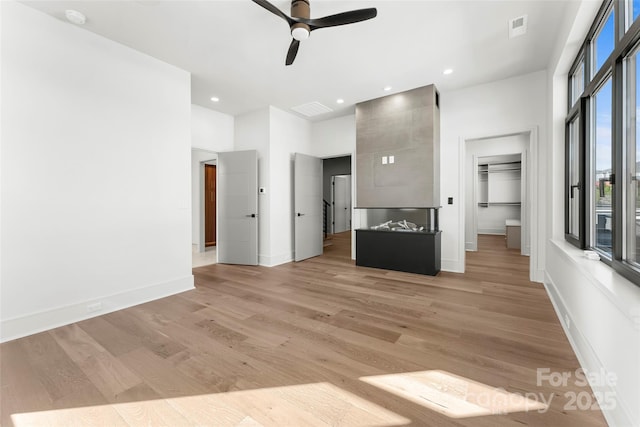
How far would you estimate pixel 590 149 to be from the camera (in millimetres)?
2430

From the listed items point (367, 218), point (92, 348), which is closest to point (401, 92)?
point (367, 218)

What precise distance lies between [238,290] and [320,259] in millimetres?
2279

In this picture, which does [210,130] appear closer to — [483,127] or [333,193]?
[483,127]

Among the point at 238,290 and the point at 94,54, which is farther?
the point at 238,290

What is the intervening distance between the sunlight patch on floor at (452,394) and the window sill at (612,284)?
2.39 ft

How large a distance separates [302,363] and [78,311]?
246 centimetres

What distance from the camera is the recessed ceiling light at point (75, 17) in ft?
8.25

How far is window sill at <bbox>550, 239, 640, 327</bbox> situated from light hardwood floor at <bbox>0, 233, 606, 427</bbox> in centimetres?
66

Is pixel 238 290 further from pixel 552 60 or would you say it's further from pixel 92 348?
pixel 552 60

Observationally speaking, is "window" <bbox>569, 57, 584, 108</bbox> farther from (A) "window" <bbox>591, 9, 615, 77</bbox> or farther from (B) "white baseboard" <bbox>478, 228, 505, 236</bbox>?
(B) "white baseboard" <bbox>478, 228, 505, 236</bbox>

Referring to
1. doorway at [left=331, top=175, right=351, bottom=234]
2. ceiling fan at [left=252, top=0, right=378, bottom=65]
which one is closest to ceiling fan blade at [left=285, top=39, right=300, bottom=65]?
ceiling fan at [left=252, top=0, right=378, bottom=65]

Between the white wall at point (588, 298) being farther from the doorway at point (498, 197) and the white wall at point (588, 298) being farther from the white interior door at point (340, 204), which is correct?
the white interior door at point (340, 204)

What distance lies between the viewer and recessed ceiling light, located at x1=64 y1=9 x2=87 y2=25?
99.0 inches

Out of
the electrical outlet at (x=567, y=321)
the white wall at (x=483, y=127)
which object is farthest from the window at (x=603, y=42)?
the electrical outlet at (x=567, y=321)
